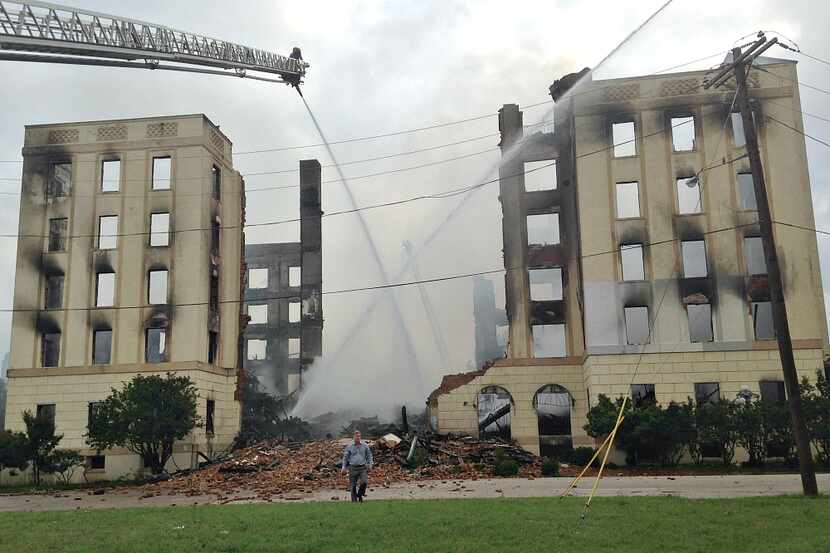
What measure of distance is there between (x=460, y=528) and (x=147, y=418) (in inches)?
1108

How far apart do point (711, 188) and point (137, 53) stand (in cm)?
2799

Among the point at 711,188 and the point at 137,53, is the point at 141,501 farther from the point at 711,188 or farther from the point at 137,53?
the point at 711,188

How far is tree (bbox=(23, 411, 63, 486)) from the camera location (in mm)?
38594

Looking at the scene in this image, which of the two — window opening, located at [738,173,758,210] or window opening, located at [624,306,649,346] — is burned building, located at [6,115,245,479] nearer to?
window opening, located at [624,306,649,346]

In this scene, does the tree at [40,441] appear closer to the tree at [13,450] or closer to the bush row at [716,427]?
the tree at [13,450]

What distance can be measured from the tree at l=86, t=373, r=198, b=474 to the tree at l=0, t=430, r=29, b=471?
2.97m

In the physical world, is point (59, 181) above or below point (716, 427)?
above

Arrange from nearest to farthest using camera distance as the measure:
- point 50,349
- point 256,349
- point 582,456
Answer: point 582,456 < point 50,349 < point 256,349

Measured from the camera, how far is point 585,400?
4056cm

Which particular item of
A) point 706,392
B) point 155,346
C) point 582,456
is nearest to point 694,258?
point 706,392

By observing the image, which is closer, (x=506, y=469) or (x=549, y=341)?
(x=506, y=469)

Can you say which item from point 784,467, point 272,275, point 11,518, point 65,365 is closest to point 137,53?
point 65,365

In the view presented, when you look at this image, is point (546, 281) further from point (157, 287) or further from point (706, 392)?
point (157, 287)

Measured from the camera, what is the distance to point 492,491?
25109 millimetres
